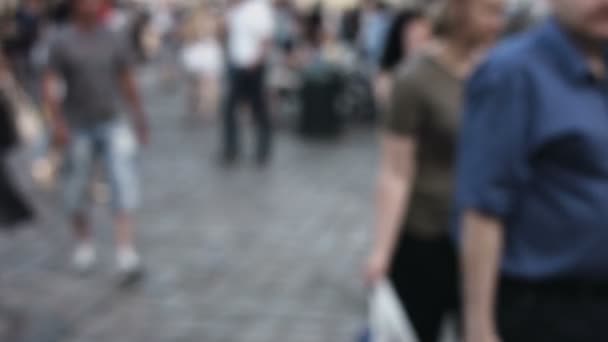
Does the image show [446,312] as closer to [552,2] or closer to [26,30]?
[552,2]

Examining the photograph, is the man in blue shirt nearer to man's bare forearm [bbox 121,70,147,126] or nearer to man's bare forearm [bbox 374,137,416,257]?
man's bare forearm [bbox 374,137,416,257]

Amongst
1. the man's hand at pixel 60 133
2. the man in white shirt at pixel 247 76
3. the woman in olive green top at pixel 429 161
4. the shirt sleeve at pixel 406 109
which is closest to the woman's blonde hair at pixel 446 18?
the woman in olive green top at pixel 429 161

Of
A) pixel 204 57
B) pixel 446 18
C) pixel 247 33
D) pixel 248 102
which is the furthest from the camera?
pixel 204 57

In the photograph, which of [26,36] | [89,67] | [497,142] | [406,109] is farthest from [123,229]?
[26,36]

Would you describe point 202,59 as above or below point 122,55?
above

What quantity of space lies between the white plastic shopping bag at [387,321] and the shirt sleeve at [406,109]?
0.52 meters

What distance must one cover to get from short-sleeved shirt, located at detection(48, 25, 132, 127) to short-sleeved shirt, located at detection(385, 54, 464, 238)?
9.18 feet

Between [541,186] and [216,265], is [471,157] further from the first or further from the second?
[216,265]

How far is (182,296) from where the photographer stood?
15.5ft

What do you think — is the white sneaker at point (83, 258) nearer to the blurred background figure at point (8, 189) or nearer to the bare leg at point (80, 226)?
the bare leg at point (80, 226)

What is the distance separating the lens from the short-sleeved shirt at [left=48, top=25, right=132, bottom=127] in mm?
5055

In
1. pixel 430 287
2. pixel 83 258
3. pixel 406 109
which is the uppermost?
pixel 83 258

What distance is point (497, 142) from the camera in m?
1.81

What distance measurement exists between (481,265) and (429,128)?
3.04 feet
